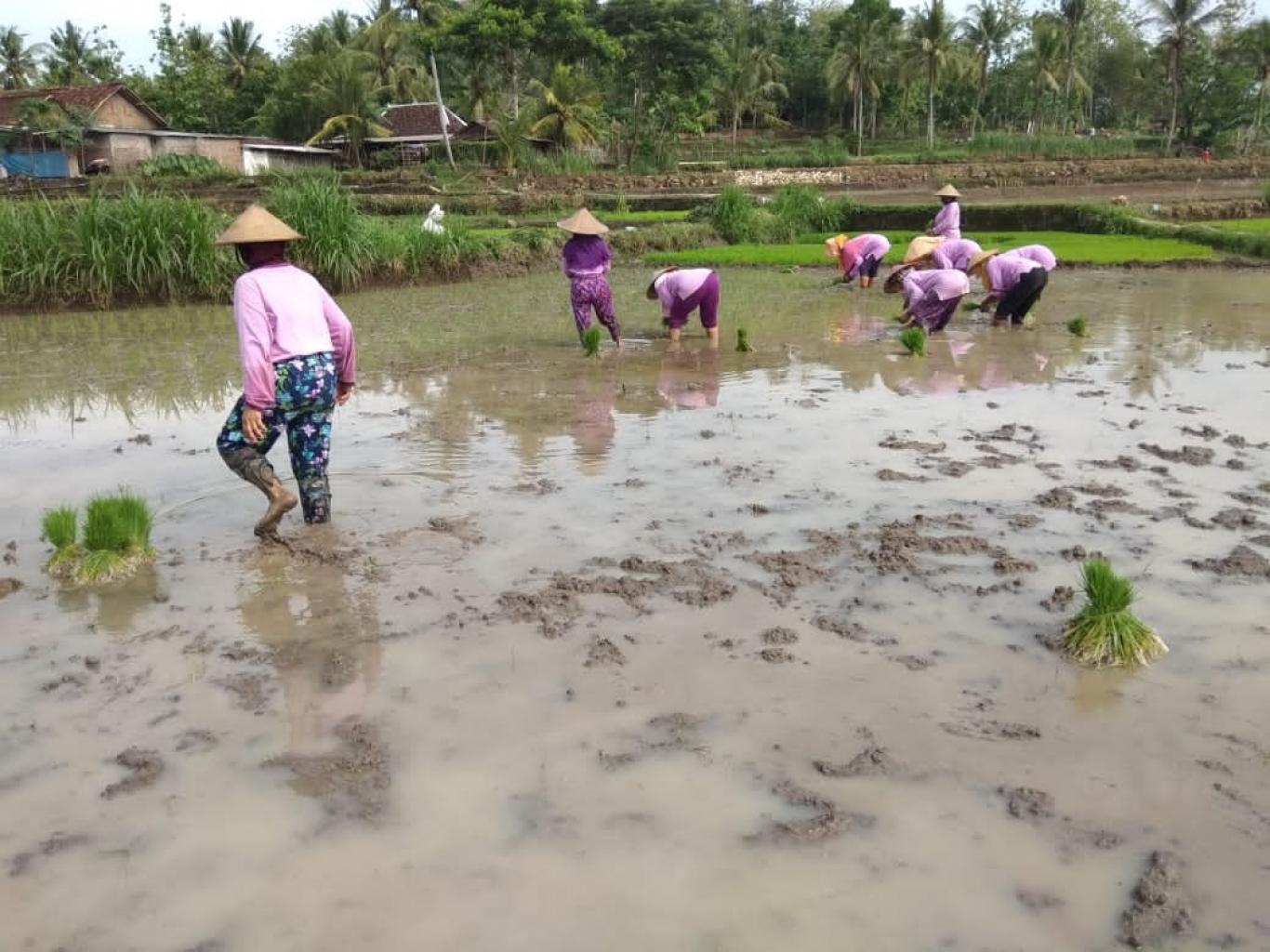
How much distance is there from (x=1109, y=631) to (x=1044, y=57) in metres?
46.2

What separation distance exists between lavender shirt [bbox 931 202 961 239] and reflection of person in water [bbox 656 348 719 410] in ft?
14.1

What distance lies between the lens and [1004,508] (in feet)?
15.5

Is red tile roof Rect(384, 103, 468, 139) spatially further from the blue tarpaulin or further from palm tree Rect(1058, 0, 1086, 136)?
palm tree Rect(1058, 0, 1086, 136)

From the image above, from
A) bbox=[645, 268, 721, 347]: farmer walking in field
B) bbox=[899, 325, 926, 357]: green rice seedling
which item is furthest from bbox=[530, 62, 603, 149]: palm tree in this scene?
bbox=[899, 325, 926, 357]: green rice seedling

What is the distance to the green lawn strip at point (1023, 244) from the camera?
15.6 meters

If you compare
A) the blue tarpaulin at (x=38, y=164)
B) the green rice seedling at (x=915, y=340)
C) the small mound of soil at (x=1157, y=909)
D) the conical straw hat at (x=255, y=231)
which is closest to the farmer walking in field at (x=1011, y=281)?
the green rice seedling at (x=915, y=340)

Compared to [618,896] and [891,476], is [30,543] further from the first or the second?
[891,476]

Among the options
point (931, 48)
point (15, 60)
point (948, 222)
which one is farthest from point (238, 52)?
point (948, 222)

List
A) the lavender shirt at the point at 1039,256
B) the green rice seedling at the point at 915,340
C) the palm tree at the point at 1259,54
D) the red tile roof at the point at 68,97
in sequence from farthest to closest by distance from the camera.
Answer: the palm tree at the point at 1259,54 → the red tile roof at the point at 68,97 → the lavender shirt at the point at 1039,256 → the green rice seedling at the point at 915,340

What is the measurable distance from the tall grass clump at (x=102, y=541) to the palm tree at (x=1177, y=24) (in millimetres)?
44053

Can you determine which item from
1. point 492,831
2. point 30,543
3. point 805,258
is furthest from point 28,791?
point 805,258

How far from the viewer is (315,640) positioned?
12.0ft

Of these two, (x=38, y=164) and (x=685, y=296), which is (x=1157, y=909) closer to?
(x=685, y=296)

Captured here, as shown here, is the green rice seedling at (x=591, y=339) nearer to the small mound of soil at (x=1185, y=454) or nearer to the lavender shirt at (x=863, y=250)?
the small mound of soil at (x=1185, y=454)
